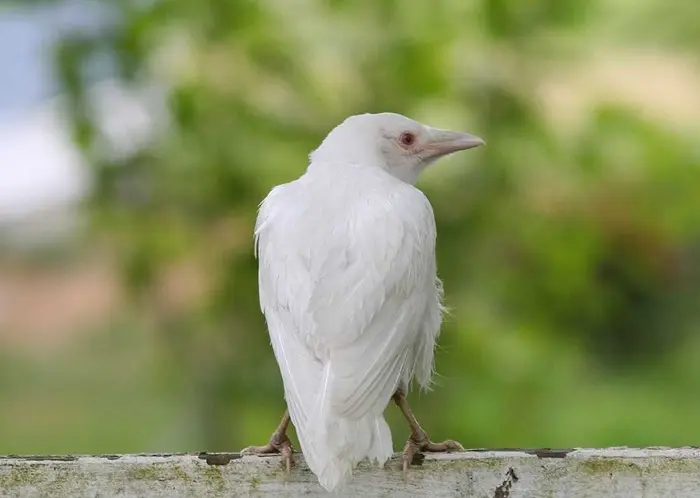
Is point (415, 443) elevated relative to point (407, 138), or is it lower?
lower

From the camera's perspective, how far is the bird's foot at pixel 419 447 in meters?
2.16

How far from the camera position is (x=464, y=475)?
2.07 metres

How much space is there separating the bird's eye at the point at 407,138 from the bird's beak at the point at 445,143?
1.9 inches

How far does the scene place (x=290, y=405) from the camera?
2.24 metres

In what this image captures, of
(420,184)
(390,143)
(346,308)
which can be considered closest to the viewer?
(346,308)

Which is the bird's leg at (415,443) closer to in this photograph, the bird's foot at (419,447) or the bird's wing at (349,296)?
the bird's foot at (419,447)

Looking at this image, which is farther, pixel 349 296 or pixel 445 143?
pixel 445 143

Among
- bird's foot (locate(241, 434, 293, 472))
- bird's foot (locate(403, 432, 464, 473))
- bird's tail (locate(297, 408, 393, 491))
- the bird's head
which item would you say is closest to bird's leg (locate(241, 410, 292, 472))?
bird's foot (locate(241, 434, 293, 472))

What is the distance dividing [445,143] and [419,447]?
120 cm

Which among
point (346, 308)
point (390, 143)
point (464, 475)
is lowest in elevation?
point (464, 475)

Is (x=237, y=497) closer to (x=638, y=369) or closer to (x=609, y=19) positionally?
(x=609, y=19)

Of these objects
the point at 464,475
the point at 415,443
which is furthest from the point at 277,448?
the point at 464,475

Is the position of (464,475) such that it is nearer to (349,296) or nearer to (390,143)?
(349,296)

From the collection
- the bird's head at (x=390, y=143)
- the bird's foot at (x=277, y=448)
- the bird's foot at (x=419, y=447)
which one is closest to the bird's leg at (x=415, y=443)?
the bird's foot at (x=419, y=447)
